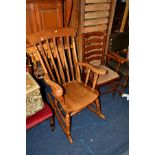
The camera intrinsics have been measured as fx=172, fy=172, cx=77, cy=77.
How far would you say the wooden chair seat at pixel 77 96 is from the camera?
1656 mm

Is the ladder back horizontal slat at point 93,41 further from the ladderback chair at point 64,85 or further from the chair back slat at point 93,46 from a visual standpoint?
the ladderback chair at point 64,85

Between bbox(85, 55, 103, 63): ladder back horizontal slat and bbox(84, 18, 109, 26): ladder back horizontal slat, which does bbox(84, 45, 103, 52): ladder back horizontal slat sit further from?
bbox(84, 18, 109, 26): ladder back horizontal slat

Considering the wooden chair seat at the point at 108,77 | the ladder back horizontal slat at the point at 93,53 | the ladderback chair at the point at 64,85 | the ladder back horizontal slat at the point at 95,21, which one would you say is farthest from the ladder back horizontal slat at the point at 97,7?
the wooden chair seat at the point at 108,77

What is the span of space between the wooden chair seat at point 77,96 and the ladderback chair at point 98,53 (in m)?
0.23

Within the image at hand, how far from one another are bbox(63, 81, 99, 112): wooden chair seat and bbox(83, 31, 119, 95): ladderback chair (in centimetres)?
23

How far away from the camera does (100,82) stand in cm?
205

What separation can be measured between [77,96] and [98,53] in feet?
2.62

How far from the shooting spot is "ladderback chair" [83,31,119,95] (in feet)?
6.92

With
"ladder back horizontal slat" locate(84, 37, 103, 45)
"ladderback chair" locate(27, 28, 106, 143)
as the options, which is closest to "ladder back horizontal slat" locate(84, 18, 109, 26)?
"ladder back horizontal slat" locate(84, 37, 103, 45)

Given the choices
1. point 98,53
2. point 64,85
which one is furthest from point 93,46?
point 64,85

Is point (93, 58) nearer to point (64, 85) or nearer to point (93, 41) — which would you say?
point (93, 41)
